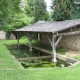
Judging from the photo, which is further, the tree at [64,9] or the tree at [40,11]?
the tree at [40,11]

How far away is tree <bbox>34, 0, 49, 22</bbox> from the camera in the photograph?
34312 millimetres

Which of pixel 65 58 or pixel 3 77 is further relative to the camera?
pixel 65 58

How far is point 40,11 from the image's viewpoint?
34.3 m

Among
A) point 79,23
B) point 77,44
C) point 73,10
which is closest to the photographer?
point 79,23

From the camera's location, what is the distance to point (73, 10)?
1085 inches

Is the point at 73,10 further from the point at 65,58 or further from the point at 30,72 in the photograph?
the point at 30,72

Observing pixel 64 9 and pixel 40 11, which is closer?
pixel 64 9

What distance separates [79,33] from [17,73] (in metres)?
9.38

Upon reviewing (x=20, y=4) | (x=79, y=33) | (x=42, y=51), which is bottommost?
(x=42, y=51)

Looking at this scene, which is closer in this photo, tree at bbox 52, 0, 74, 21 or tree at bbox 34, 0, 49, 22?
tree at bbox 52, 0, 74, 21

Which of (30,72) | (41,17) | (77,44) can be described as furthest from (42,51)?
(41,17)

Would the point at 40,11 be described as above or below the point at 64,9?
above

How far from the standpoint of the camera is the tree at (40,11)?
1351 inches

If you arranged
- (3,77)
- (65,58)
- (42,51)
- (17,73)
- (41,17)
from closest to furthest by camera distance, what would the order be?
(3,77)
(17,73)
(65,58)
(42,51)
(41,17)
